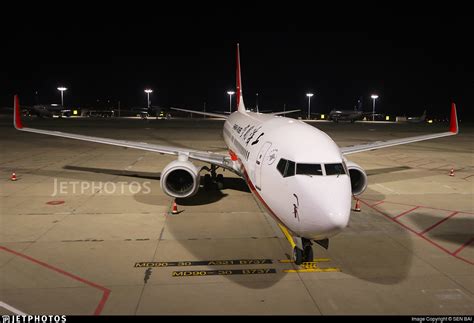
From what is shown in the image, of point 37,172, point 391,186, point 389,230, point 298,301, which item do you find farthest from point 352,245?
point 37,172

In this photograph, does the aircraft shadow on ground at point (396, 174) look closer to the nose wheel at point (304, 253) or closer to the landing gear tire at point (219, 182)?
the landing gear tire at point (219, 182)

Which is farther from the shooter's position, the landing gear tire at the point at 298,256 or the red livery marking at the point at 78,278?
the landing gear tire at the point at 298,256

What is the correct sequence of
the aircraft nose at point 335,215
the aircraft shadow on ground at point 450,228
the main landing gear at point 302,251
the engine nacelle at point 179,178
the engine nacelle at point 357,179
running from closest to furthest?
the aircraft nose at point 335,215
the main landing gear at point 302,251
the aircraft shadow on ground at point 450,228
the engine nacelle at point 357,179
the engine nacelle at point 179,178

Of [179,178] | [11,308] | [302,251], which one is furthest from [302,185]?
[179,178]

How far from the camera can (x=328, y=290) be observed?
352 inches

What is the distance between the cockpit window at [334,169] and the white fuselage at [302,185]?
0.09 metres

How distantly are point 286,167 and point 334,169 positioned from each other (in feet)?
3.76

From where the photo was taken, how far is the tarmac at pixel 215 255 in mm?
8383

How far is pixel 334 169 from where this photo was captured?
941 centimetres

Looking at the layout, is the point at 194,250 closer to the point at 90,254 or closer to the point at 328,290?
the point at 90,254

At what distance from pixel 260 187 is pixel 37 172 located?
17961mm

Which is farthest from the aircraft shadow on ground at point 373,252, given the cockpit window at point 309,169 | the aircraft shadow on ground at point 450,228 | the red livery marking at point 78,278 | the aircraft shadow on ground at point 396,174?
the aircraft shadow on ground at point 396,174

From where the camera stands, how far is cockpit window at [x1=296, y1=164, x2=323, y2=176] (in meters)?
9.23

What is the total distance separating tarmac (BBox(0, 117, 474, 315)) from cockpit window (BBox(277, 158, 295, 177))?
2537 millimetres
